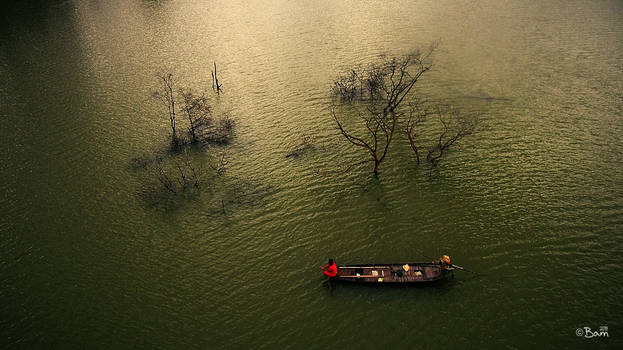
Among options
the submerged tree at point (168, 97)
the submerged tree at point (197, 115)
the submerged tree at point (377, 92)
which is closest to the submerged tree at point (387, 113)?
the submerged tree at point (377, 92)

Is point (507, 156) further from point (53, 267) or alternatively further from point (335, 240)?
point (53, 267)

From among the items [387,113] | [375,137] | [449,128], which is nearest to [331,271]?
[375,137]

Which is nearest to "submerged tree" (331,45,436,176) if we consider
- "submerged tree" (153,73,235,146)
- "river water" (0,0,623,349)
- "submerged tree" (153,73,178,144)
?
"river water" (0,0,623,349)

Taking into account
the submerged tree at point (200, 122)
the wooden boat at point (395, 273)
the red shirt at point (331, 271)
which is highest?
the submerged tree at point (200, 122)

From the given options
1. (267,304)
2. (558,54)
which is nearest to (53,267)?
(267,304)

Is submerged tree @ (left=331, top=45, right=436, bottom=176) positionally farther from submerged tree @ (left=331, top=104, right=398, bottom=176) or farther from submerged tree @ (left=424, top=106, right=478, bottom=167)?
submerged tree @ (left=424, top=106, right=478, bottom=167)

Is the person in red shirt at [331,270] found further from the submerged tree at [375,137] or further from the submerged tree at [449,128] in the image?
the submerged tree at [449,128]
